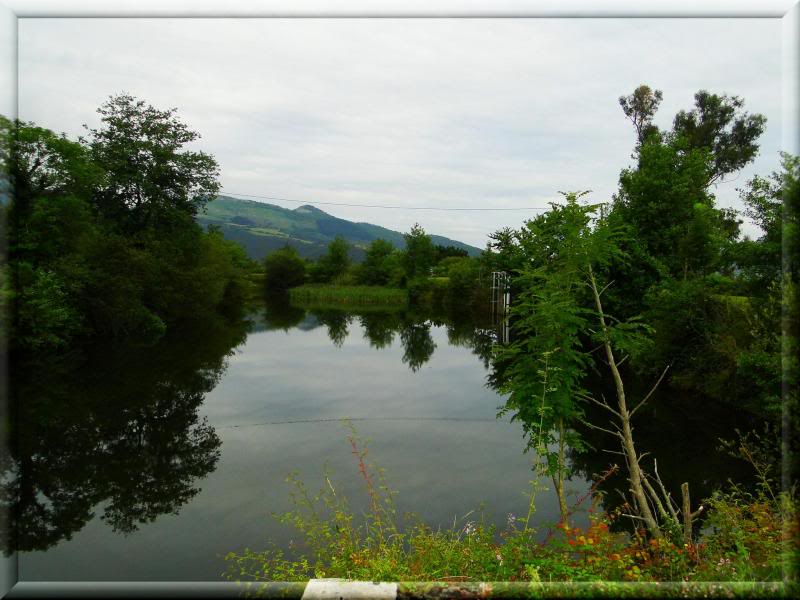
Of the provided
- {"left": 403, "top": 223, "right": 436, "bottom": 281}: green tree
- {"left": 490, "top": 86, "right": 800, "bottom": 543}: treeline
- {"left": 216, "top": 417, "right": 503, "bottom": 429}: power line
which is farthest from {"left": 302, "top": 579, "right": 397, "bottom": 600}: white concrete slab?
{"left": 403, "top": 223, "right": 436, "bottom": 281}: green tree

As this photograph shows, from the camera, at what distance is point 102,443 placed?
1085 cm

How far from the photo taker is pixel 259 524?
7199 millimetres

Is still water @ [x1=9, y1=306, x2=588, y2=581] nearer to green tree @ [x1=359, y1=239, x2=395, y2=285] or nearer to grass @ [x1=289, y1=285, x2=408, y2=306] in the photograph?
grass @ [x1=289, y1=285, x2=408, y2=306]

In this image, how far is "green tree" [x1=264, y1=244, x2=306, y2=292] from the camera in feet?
77.0

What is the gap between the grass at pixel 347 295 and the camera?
95.3 feet

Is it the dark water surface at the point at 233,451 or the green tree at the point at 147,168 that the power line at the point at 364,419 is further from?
the green tree at the point at 147,168

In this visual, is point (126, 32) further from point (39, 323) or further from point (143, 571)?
point (39, 323)

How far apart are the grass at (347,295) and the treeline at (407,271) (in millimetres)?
387

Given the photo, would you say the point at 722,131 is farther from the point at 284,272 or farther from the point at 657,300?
the point at 284,272

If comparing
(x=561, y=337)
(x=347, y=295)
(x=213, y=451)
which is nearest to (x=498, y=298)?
(x=347, y=295)

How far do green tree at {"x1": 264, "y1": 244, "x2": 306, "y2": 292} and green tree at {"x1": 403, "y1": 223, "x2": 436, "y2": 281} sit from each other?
23.7 metres

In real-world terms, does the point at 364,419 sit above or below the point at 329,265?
below

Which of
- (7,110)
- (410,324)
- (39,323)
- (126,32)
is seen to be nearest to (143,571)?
(7,110)

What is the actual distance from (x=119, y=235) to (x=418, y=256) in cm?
3590
